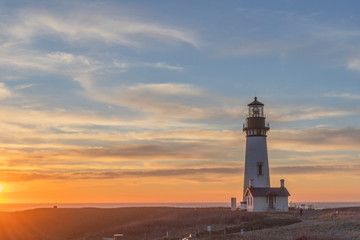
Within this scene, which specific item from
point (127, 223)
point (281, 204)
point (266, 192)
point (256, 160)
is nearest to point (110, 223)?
point (127, 223)

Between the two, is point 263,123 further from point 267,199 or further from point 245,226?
point 245,226

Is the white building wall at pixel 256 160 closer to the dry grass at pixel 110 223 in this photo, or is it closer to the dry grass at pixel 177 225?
the dry grass at pixel 110 223

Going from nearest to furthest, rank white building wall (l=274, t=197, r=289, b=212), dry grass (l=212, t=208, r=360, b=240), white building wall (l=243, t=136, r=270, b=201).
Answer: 1. dry grass (l=212, t=208, r=360, b=240)
2. white building wall (l=274, t=197, r=289, b=212)
3. white building wall (l=243, t=136, r=270, b=201)

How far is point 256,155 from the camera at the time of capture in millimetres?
65938

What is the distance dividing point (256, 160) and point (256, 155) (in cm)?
65

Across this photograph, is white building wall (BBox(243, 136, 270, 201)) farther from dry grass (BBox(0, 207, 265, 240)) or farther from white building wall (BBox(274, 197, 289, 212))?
dry grass (BBox(0, 207, 265, 240))

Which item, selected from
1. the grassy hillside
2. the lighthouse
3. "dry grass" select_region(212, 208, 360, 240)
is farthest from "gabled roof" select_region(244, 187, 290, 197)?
"dry grass" select_region(212, 208, 360, 240)

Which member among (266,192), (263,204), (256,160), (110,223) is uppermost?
(256,160)

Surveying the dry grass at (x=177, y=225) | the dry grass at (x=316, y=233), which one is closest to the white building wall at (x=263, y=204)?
the dry grass at (x=177, y=225)

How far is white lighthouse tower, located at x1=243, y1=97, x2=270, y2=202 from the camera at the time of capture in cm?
6575

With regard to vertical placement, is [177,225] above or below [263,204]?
below

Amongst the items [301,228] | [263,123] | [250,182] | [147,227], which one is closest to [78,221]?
[147,227]

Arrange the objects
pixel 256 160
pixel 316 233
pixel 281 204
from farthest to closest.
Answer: pixel 256 160 < pixel 281 204 < pixel 316 233

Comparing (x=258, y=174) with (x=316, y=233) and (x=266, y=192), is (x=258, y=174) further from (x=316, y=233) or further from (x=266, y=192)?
(x=316, y=233)
